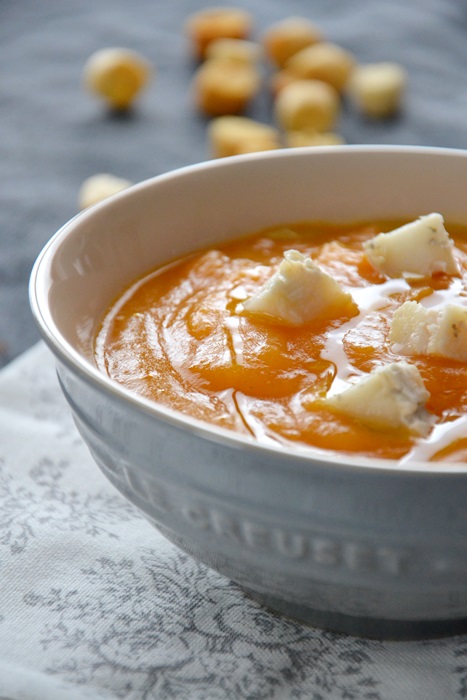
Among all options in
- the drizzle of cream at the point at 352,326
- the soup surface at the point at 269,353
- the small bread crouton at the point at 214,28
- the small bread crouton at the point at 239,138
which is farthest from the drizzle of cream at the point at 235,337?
the small bread crouton at the point at 214,28

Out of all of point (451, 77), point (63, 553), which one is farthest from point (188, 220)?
point (451, 77)

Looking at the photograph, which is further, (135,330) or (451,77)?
(451,77)

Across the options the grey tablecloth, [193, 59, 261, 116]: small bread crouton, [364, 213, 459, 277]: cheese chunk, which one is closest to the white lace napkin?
the grey tablecloth

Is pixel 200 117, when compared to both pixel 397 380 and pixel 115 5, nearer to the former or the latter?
pixel 115 5

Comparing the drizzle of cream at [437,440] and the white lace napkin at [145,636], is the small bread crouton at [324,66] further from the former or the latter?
the drizzle of cream at [437,440]

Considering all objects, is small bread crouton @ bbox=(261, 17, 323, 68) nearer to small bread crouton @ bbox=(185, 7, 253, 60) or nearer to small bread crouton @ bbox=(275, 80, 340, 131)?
small bread crouton @ bbox=(185, 7, 253, 60)

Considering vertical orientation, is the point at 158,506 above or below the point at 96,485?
above

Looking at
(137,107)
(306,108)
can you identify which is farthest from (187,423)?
(137,107)
